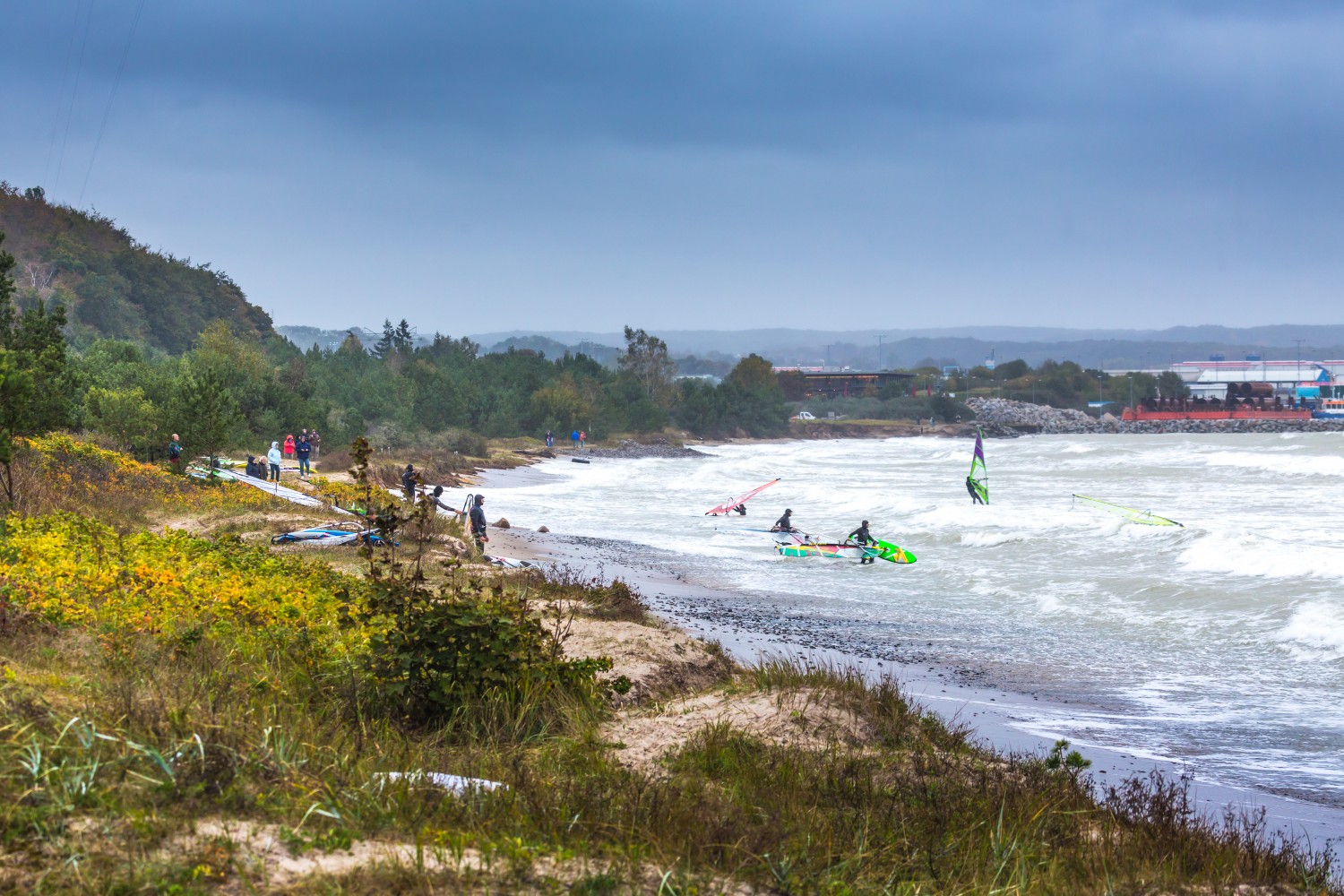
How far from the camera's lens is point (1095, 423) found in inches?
7195

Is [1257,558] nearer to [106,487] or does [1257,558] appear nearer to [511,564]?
[511,564]

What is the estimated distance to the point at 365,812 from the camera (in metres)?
5.53

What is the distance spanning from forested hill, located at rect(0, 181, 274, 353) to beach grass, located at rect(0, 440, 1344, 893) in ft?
256

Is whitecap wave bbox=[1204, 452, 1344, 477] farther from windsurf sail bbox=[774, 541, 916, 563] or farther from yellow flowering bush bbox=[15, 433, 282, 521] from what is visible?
yellow flowering bush bbox=[15, 433, 282, 521]

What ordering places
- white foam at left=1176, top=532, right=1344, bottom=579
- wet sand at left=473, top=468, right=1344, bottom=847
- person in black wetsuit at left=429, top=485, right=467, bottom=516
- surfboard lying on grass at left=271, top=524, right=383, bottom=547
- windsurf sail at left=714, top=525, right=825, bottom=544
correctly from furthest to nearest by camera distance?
windsurf sail at left=714, top=525, right=825, bottom=544 < person in black wetsuit at left=429, top=485, right=467, bottom=516 < white foam at left=1176, top=532, right=1344, bottom=579 < surfboard lying on grass at left=271, top=524, right=383, bottom=547 < wet sand at left=473, top=468, right=1344, bottom=847

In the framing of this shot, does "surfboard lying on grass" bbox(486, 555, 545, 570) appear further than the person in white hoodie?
No

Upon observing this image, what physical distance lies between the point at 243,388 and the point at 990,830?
45.7 m

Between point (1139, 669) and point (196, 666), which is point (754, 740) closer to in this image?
point (196, 666)

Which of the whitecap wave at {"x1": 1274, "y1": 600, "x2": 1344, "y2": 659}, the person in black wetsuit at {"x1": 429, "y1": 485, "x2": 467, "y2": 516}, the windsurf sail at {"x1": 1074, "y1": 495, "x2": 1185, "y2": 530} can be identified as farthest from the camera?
the windsurf sail at {"x1": 1074, "y1": 495, "x2": 1185, "y2": 530}

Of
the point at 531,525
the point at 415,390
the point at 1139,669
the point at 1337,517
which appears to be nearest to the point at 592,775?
the point at 1139,669

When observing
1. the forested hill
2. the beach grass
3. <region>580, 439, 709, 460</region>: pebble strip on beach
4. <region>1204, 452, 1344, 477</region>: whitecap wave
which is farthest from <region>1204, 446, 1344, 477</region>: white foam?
the forested hill

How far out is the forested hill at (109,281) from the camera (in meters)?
90.2

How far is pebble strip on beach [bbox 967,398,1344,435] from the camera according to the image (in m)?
168

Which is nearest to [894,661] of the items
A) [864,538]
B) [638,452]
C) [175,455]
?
[864,538]
